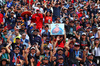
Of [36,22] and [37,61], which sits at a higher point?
[36,22]

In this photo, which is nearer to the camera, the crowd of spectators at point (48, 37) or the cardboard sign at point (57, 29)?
the crowd of spectators at point (48, 37)

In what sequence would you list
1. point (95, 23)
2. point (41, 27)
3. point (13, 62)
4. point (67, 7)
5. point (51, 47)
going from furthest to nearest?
point (67, 7)
point (95, 23)
point (41, 27)
point (51, 47)
point (13, 62)

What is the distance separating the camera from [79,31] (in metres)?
7.72

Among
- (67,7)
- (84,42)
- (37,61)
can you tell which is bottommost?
(37,61)

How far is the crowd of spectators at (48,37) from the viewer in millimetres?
5828

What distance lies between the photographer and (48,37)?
7289mm

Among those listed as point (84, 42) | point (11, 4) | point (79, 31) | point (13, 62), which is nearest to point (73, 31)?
point (79, 31)

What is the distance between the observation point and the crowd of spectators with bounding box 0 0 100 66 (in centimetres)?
583

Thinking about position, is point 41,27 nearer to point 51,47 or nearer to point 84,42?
point 51,47

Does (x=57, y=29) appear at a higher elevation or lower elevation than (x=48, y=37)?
higher

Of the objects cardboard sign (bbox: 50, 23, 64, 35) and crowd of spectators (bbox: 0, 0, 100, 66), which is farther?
cardboard sign (bbox: 50, 23, 64, 35)

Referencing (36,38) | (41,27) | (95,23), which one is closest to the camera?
(36,38)

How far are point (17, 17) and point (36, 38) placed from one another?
2567 millimetres

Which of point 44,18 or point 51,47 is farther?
point 44,18
